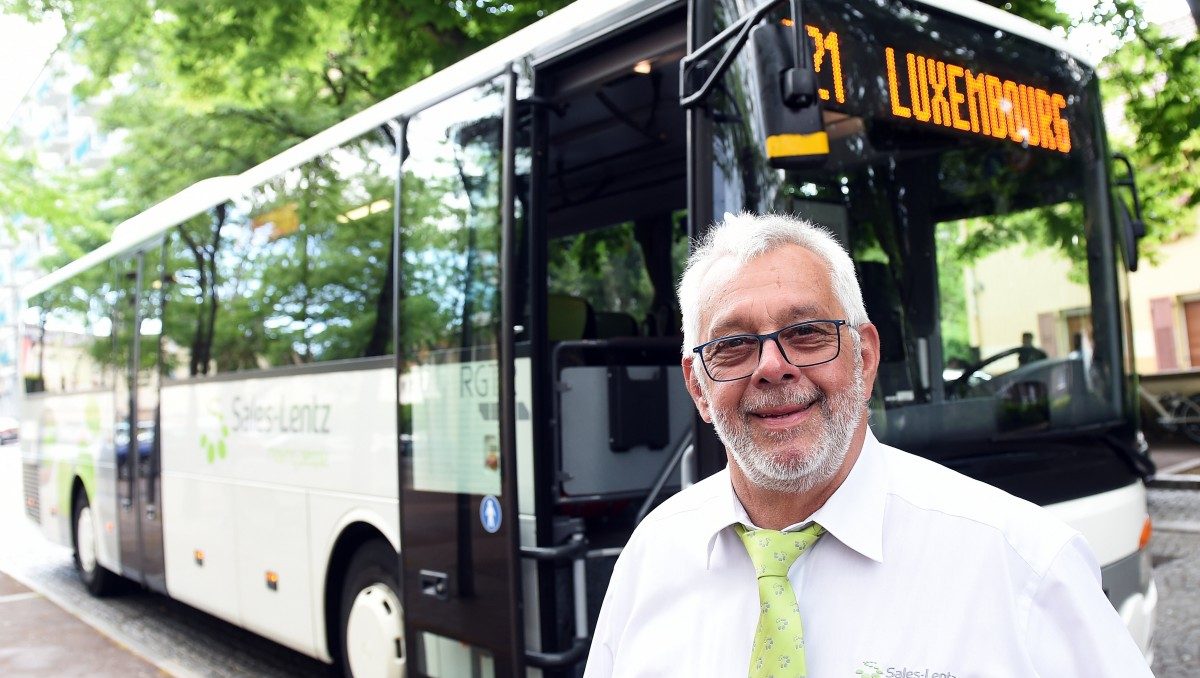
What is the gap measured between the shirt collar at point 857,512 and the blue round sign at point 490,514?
282 centimetres

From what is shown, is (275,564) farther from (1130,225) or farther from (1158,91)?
(1158,91)

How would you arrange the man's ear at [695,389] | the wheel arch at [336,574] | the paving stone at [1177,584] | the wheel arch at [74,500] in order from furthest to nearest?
the wheel arch at [74,500] → the paving stone at [1177,584] → the wheel arch at [336,574] → the man's ear at [695,389]

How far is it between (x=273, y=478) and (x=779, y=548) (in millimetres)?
5382

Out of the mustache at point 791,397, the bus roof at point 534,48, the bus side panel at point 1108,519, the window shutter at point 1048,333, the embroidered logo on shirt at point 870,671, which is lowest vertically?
the bus side panel at point 1108,519

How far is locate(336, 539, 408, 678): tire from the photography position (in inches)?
217

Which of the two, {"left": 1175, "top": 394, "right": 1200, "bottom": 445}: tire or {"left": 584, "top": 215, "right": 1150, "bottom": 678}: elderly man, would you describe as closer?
{"left": 584, "top": 215, "right": 1150, "bottom": 678}: elderly man

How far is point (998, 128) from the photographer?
14.1 ft

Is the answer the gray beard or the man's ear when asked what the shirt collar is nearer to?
the gray beard

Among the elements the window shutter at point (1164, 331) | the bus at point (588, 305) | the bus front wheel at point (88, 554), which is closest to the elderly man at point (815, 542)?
the bus at point (588, 305)

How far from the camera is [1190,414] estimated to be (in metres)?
17.0

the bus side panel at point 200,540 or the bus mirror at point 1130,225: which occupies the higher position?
the bus mirror at point 1130,225

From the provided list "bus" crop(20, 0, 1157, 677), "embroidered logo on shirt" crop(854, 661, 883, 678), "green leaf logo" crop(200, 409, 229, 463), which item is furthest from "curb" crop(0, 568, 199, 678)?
"embroidered logo on shirt" crop(854, 661, 883, 678)

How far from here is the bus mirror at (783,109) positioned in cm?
343

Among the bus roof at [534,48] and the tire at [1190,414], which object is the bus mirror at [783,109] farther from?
the tire at [1190,414]
